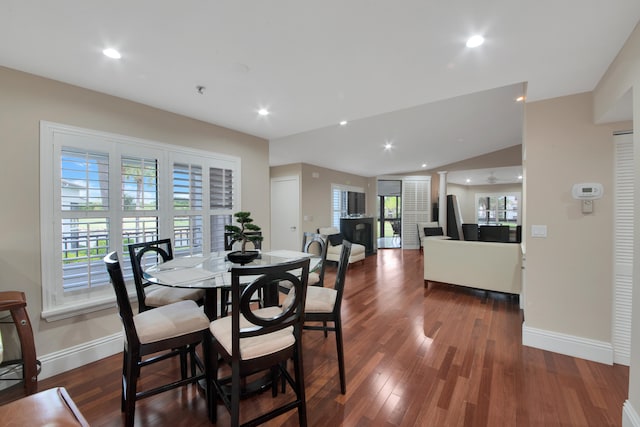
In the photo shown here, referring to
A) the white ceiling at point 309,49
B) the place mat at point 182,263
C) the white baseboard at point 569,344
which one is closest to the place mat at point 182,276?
the place mat at point 182,263

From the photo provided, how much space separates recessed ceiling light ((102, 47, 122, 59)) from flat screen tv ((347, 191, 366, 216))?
6.41m

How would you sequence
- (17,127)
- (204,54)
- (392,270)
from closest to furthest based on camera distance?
(204,54)
(17,127)
(392,270)

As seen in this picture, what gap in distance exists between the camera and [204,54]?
1.80 m

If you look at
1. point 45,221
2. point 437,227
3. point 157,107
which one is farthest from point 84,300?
point 437,227

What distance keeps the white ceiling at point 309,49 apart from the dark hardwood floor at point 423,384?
81.8 inches

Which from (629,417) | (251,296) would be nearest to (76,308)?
(251,296)

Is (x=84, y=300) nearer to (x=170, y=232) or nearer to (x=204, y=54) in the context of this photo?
(x=170, y=232)

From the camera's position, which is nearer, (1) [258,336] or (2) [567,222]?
(1) [258,336]

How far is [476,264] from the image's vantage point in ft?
12.5

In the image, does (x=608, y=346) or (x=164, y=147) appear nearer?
(x=608, y=346)

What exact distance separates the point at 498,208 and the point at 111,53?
34.8ft

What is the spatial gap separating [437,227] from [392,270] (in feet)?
9.66

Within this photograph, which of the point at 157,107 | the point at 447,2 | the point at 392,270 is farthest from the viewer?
the point at 392,270

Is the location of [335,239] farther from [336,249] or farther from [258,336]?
[258,336]
